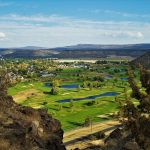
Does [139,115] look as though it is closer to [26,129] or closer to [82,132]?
[26,129]

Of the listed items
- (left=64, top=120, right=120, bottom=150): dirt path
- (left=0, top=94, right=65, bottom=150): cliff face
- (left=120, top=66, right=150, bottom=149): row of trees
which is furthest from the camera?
(left=64, top=120, right=120, bottom=150): dirt path

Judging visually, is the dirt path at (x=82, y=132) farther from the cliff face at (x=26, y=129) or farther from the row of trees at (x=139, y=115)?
the row of trees at (x=139, y=115)

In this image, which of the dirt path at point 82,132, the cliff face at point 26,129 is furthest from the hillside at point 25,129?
the dirt path at point 82,132

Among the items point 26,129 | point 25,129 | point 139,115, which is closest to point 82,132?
point 26,129

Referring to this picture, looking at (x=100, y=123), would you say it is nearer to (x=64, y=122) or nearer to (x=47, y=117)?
(x=64, y=122)

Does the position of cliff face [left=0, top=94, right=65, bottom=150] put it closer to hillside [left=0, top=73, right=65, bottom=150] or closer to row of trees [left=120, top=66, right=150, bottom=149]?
hillside [left=0, top=73, right=65, bottom=150]

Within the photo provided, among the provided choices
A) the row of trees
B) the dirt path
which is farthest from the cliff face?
the dirt path
